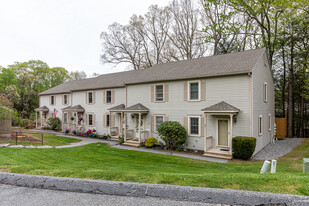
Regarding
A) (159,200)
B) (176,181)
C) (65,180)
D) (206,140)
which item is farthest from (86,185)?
(206,140)

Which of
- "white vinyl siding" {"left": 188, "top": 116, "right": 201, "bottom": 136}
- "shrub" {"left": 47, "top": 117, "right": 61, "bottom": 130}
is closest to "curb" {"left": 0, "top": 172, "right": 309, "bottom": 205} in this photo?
"white vinyl siding" {"left": 188, "top": 116, "right": 201, "bottom": 136}

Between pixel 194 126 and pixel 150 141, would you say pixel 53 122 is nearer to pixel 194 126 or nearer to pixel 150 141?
pixel 150 141

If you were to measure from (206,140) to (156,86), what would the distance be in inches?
214

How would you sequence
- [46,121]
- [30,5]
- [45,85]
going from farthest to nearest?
[45,85]
[46,121]
[30,5]

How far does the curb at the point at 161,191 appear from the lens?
2.58 m

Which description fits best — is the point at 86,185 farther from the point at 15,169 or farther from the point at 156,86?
the point at 156,86

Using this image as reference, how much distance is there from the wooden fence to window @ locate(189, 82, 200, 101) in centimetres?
1152

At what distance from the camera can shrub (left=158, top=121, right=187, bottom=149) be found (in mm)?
11266

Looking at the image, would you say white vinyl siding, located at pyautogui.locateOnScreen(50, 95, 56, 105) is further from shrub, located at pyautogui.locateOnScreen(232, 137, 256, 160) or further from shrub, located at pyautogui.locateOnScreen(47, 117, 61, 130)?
shrub, located at pyautogui.locateOnScreen(232, 137, 256, 160)

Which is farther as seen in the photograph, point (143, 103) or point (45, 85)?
point (45, 85)

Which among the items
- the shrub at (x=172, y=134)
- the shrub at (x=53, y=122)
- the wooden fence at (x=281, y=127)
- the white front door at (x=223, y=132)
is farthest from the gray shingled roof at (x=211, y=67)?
the shrub at (x=53, y=122)

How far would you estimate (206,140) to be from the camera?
10391 mm

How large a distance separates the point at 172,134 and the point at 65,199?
8.69 metres

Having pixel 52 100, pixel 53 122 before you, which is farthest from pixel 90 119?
pixel 52 100
